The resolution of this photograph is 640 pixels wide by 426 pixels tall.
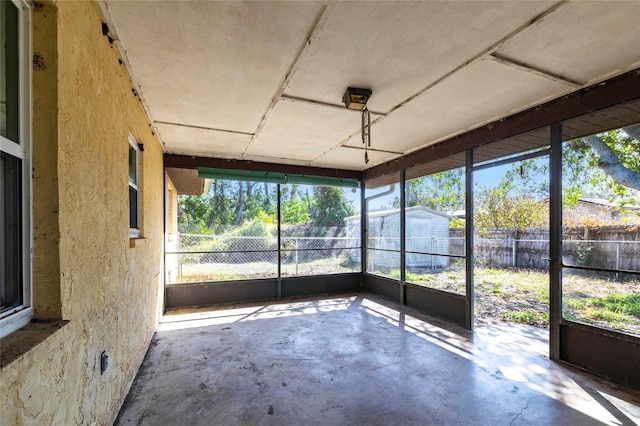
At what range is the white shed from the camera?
14.6ft

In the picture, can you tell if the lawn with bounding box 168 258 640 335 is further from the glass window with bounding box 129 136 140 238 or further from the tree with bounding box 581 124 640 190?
the glass window with bounding box 129 136 140 238

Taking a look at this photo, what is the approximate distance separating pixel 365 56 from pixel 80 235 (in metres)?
2.00

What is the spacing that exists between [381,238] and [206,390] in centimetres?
409

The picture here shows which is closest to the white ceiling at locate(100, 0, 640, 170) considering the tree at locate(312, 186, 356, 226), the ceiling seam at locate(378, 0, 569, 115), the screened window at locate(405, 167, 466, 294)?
the ceiling seam at locate(378, 0, 569, 115)

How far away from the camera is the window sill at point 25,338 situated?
915 millimetres

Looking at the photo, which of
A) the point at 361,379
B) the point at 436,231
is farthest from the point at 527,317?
the point at 361,379

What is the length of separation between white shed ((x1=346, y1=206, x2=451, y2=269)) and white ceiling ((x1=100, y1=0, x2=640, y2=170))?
1692 mm

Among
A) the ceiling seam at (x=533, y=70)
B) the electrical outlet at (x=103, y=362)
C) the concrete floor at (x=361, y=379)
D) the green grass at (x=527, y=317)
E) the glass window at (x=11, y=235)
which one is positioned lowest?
the green grass at (x=527, y=317)

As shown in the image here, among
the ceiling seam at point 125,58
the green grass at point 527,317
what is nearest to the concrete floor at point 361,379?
the green grass at point 527,317

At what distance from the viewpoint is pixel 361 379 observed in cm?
258

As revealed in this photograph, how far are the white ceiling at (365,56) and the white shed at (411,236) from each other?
1692mm

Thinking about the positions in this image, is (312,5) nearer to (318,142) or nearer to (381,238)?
(318,142)

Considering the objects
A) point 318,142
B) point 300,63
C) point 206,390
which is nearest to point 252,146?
point 318,142

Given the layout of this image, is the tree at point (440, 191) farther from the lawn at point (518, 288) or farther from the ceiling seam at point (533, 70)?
the ceiling seam at point (533, 70)
